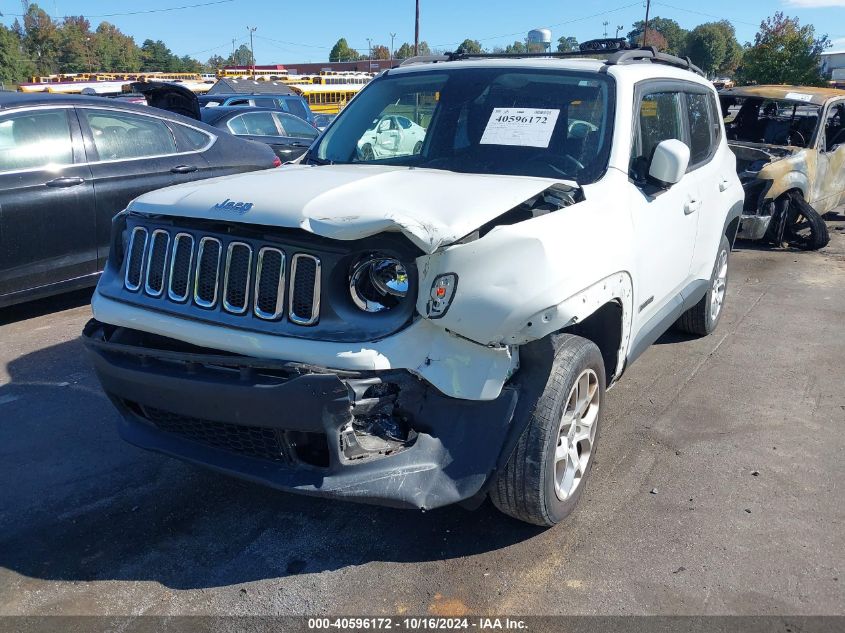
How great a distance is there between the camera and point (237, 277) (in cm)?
280

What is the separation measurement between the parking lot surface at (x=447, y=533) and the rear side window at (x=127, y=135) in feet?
7.62

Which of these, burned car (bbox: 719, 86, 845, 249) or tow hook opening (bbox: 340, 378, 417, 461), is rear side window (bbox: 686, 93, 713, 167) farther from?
burned car (bbox: 719, 86, 845, 249)

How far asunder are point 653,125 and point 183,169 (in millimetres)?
4106

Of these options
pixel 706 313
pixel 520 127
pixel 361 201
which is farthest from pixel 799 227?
pixel 361 201

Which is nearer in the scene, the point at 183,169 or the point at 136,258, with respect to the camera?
the point at 136,258

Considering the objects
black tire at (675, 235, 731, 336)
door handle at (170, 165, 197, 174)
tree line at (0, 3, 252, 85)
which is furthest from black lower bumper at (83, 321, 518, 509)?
tree line at (0, 3, 252, 85)

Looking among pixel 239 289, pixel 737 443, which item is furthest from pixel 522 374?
pixel 737 443

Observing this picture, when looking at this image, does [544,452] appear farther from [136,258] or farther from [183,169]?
[183,169]

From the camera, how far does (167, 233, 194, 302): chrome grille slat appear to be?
293cm

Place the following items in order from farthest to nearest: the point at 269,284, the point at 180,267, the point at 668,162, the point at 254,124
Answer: the point at 254,124, the point at 668,162, the point at 180,267, the point at 269,284

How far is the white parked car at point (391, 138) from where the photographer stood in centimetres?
409

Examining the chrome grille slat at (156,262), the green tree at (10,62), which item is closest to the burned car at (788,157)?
the chrome grille slat at (156,262)

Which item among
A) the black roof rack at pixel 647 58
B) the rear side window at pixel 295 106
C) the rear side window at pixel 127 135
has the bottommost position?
the rear side window at pixel 295 106

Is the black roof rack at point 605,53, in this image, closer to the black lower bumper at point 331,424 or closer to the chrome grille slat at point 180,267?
the chrome grille slat at point 180,267
